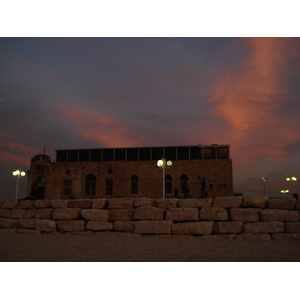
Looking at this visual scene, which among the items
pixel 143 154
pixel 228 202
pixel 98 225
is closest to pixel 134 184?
pixel 143 154

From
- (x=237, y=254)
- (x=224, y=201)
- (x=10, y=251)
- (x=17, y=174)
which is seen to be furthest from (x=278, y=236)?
(x=17, y=174)

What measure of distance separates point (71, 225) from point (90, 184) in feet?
81.1

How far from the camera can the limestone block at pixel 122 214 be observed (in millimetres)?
10891

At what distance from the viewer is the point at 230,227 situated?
1001 cm

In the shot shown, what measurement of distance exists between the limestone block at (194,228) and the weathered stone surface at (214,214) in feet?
0.62

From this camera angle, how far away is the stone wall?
9.91 metres

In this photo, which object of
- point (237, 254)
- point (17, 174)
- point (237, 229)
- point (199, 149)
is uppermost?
point (199, 149)

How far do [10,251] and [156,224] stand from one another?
460 cm

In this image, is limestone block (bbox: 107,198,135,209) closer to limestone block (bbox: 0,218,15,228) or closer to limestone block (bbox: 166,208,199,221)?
limestone block (bbox: 166,208,199,221)

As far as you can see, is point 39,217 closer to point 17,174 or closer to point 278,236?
point 17,174

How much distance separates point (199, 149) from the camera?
1364 inches

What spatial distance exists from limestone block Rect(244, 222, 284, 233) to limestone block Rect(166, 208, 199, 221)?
168 cm

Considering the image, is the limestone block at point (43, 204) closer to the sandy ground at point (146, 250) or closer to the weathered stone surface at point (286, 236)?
the sandy ground at point (146, 250)

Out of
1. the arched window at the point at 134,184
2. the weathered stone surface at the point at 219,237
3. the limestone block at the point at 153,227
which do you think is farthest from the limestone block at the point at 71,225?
the arched window at the point at 134,184
